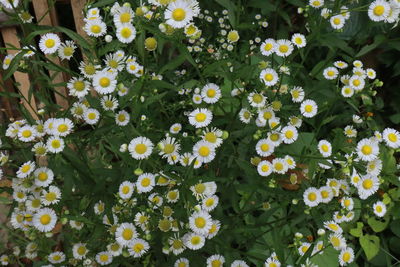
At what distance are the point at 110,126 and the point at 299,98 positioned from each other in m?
1.08

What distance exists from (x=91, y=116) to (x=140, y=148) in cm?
39

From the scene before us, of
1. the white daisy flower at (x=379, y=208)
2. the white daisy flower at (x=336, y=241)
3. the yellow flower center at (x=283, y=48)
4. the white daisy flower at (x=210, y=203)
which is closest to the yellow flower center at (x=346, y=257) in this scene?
the white daisy flower at (x=336, y=241)

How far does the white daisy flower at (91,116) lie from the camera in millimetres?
1845

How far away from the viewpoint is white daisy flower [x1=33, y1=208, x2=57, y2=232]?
1710 mm

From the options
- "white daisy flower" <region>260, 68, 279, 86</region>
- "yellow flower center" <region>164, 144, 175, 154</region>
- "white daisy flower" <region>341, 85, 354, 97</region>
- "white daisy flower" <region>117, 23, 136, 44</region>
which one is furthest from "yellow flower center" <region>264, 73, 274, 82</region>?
"white daisy flower" <region>117, 23, 136, 44</region>

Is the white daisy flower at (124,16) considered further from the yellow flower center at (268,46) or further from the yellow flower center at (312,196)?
the yellow flower center at (312,196)

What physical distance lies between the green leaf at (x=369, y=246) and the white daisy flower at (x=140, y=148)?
1.43 metres

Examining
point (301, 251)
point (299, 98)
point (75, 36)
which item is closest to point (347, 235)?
point (301, 251)

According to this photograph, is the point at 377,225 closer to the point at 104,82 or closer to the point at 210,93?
the point at 210,93

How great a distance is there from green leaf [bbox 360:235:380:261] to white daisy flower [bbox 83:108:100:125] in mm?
1651

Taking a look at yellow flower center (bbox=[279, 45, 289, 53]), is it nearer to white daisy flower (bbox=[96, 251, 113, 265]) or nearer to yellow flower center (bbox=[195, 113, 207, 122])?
yellow flower center (bbox=[195, 113, 207, 122])

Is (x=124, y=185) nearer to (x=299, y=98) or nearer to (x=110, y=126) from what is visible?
(x=110, y=126)

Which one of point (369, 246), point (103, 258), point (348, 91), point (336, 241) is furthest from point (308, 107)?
point (103, 258)

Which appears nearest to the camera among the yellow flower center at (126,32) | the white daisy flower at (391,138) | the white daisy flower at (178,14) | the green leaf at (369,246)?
the white daisy flower at (178,14)
